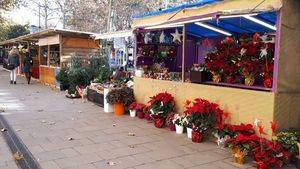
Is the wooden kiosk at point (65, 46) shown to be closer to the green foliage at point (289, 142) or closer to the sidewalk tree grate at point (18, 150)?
the sidewalk tree grate at point (18, 150)

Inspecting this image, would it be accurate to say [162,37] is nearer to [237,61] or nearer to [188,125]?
[237,61]

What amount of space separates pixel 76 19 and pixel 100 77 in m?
21.9

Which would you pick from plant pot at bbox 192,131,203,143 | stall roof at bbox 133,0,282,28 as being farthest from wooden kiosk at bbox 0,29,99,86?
plant pot at bbox 192,131,203,143

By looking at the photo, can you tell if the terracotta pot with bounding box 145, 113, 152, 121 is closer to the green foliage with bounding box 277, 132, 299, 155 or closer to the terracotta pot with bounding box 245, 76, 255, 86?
the terracotta pot with bounding box 245, 76, 255, 86

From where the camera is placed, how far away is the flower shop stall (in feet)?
19.0

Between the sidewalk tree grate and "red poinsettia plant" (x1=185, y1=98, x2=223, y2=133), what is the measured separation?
3.02 meters

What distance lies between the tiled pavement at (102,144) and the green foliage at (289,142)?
25.6 inches

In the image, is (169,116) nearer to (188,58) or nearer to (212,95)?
(212,95)

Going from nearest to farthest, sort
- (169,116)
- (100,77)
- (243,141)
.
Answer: (243,141)
(169,116)
(100,77)

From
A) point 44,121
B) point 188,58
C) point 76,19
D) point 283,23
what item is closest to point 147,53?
point 188,58

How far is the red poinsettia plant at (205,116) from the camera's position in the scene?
261 inches

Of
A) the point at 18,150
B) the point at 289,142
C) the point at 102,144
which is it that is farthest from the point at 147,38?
the point at 289,142

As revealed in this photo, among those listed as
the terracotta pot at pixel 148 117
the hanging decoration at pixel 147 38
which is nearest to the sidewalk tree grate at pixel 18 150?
the terracotta pot at pixel 148 117

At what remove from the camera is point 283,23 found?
5.68 m
